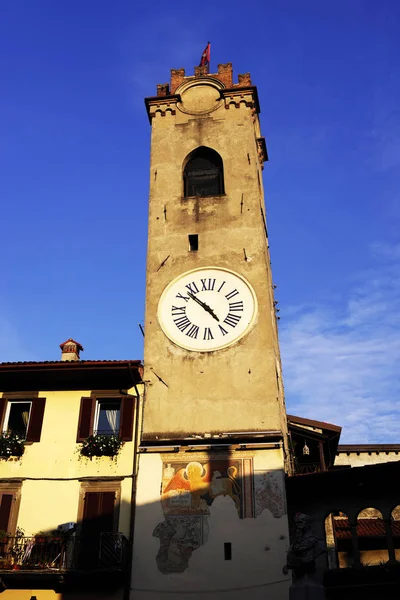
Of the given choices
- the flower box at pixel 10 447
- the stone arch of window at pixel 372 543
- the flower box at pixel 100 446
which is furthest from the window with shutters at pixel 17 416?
the stone arch of window at pixel 372 543

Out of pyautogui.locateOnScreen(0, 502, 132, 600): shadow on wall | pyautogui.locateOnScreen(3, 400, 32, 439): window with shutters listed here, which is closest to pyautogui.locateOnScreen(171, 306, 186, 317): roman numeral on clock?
pyautogui.locateOnScreen(3, 400, 32, 439): window with shutters

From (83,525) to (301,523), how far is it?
710cm

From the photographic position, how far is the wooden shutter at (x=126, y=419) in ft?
56.4

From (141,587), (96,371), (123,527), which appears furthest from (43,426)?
(141,587)

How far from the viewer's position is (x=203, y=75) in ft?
81.4

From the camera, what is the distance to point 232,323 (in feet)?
61.9

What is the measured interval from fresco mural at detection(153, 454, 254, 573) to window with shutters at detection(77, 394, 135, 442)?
1.52 metres

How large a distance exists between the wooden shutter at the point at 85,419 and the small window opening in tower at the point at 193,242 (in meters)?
5.87

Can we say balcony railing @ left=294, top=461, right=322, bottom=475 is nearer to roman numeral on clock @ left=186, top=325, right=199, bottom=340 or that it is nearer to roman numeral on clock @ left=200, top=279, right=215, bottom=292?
roman numeral on clock @ left=186, top=325, right=199, bottom=340

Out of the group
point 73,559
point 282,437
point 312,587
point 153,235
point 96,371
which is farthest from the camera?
point 153,235

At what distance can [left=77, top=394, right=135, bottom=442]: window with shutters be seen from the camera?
17.3 meters

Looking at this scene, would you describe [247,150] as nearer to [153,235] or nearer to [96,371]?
[153,235]

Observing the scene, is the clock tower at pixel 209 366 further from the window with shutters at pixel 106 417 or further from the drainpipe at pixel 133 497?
the window with shutters at pixel 106 417

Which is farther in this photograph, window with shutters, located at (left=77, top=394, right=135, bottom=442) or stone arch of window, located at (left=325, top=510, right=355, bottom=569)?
stone arch of window, located at (left=325, top=510, right=355, bottom=569)
